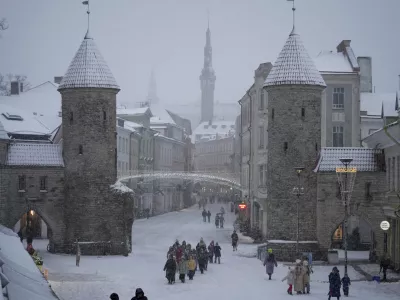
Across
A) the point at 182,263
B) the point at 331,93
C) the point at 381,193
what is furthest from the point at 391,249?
the point at 331,93

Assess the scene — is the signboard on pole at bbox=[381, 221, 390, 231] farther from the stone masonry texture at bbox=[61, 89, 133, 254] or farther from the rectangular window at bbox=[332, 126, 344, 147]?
the rectangular window at bbox=[332, 126, 344, 147]

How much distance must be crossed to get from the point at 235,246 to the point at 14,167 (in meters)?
13.7

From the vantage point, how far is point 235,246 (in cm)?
5234

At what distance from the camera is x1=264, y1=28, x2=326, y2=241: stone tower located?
156ft

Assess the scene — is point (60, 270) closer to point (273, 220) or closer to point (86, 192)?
point (86, 192)

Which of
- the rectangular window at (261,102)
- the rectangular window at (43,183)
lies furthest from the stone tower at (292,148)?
the rectangular window at (261,102)

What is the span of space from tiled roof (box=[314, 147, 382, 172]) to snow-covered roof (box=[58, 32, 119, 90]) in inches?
476

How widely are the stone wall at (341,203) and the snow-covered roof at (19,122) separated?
21.6 m

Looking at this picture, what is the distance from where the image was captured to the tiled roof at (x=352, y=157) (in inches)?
1841

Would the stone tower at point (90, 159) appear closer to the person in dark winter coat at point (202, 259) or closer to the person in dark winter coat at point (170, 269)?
the person in dark winter coat at point (202, 259)

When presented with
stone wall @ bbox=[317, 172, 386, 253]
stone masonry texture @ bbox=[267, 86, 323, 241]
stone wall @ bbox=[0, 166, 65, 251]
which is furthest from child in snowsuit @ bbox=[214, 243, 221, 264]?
stone wall @ bbox=[0, 166, 65, 251]

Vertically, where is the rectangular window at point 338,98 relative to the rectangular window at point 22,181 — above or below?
above

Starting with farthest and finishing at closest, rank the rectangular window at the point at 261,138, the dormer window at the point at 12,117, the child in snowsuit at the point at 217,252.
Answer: the rectangular window at the point at 261,138 < the dormer window at the point at 12,117 < the child in snowsuit at the point at 217,252

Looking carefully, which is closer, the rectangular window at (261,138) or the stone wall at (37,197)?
the stone wall at (37,197)
